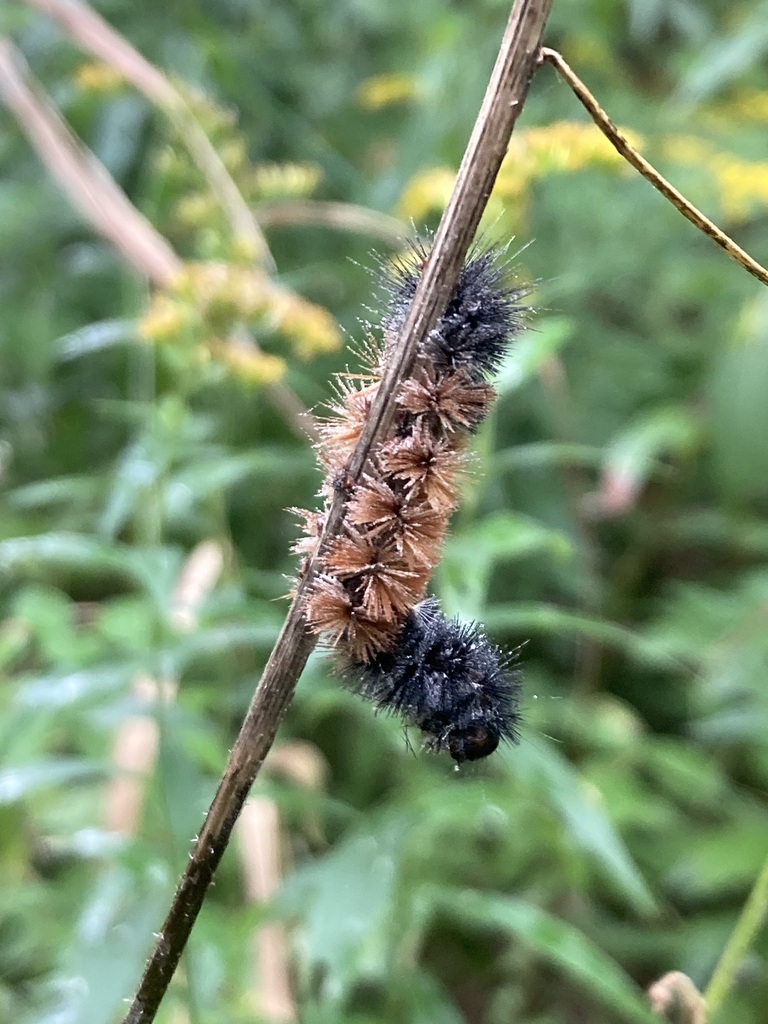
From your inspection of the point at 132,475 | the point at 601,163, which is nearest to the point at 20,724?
the point at 132,475

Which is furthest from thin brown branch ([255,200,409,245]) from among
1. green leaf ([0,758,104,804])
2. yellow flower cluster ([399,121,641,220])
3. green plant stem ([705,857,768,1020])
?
green plant stem ([705,857,768,1020])

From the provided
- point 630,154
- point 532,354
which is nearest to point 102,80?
point 532,354

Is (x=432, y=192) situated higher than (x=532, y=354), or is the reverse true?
(x=432, y=192)

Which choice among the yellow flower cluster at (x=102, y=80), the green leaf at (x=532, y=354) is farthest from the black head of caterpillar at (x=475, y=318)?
the yellow flower cluster at (x=102, y=80)

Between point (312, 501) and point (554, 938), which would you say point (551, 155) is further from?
point (312, 501)

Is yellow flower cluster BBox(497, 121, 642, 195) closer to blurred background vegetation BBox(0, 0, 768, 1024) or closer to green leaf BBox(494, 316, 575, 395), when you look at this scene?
blurred background vegetation BBox(0, 0, 768, 1024)

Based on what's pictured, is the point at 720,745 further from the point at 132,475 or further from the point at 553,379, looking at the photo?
the point at 132,475
